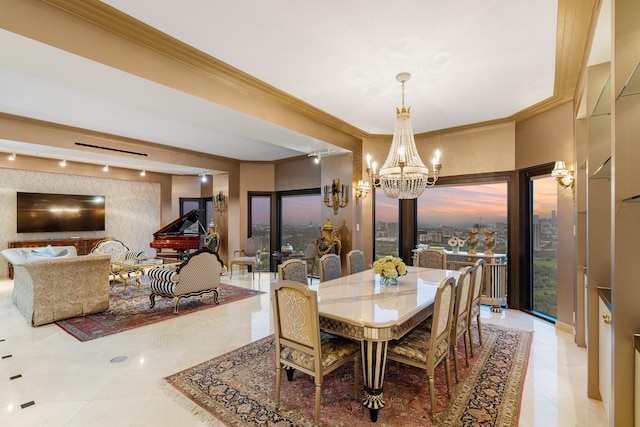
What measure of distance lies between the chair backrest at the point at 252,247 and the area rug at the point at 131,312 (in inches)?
60.2

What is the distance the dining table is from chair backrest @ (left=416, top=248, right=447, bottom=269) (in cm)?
139

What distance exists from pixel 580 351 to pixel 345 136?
441 cm

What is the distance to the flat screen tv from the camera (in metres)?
7.21

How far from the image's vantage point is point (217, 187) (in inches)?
327

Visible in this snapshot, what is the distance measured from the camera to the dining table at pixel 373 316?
212cm

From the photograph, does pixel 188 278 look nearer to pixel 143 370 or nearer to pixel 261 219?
pixel 143 370

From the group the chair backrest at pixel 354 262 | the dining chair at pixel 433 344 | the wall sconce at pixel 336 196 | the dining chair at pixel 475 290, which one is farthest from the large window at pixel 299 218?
the dining chair at pixel 433 344

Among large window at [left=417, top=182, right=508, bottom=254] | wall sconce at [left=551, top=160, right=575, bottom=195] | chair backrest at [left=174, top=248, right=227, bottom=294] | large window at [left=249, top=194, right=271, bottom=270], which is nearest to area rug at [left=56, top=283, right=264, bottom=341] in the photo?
chair backrest at [left=174, top=248, right=227, bottom=294]

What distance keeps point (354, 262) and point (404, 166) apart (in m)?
1.76

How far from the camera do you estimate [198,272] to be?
4762mm

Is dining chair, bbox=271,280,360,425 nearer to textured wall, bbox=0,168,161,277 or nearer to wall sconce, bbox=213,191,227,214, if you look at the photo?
wall sconce, bbox=213,191,227,214

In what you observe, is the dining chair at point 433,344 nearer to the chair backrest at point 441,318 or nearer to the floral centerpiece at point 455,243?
the chair backrest at point 441,318

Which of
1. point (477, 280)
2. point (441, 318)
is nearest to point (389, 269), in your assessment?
point (441, 318)

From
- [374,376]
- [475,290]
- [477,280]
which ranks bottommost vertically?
[374,376]
